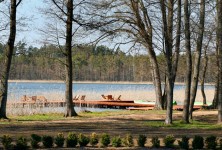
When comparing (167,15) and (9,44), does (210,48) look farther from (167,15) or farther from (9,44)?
(9,44)

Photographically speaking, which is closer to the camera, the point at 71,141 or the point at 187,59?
the point at 71,141

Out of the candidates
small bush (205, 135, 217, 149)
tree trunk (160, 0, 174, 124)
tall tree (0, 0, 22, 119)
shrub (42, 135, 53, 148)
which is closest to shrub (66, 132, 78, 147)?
shrub (42, 135, 53, 148)

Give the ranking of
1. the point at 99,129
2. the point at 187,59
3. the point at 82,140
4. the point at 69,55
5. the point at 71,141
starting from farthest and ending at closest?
the point at 69,55, the point at 187,59, the point at 99,129, the point at 82,140, the point at 71,141

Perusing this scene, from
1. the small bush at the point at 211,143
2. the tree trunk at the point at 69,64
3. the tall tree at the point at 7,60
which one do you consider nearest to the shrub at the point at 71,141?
the small bush at the point at 211,143

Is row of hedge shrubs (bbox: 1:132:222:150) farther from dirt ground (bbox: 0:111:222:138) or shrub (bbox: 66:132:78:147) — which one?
dirt ground (bbox: 0:111:222:138)

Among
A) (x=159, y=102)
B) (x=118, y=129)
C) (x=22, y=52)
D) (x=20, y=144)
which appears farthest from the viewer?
(x=159, y=102)

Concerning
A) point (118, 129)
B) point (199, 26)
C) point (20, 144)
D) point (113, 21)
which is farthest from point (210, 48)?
point (20, 144)

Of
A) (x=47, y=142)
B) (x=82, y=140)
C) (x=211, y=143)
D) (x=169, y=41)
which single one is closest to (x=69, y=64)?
(x=169, y=41)

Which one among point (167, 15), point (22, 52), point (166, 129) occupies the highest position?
point (167, 15)

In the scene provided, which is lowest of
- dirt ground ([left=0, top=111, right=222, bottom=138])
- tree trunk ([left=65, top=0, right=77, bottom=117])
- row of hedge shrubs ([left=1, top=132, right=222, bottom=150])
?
dirt ground ([left=0, top=111, right=222, bottom=138])

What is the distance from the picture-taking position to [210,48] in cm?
3020

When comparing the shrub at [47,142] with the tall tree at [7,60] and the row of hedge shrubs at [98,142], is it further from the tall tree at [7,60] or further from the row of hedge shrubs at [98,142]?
the tall tree at [7,60]

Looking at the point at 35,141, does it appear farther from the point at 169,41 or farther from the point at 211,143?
the point at 169,41

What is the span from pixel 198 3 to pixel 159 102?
1089 cm
